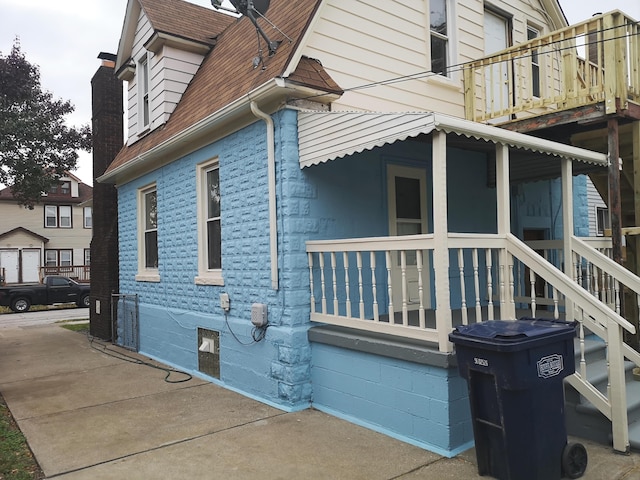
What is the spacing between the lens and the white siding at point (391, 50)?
6734 mm

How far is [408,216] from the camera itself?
289 inches

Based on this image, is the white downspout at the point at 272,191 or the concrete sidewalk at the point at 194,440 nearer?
the concrete sidewalk at the point at 194,440

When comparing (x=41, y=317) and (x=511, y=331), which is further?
(x=41, y=317)

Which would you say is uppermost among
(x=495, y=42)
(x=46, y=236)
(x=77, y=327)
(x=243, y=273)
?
(x=495, y=42)

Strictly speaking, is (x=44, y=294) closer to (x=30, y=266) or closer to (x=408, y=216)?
(x=30, y=266)

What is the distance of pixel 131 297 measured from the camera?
35.0ft

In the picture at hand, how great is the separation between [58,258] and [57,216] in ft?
10.1

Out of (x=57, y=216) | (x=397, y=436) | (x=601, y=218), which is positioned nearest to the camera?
(x=397, y=436)

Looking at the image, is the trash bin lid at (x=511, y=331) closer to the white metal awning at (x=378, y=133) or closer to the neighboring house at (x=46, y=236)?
the white metal awning at (x=378, y=133)

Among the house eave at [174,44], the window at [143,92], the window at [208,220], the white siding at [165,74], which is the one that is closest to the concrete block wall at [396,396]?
the window at [208,220]

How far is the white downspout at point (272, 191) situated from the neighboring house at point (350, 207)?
0.02 metres

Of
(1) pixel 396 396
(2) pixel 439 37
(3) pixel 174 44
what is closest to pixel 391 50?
(2) pixel 439 37

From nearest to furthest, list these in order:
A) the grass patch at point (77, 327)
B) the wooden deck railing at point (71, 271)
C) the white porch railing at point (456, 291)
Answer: the white porch railing at point (456, 291) → the grass patch at point (77, 327) → the wooden deck railing at point (71, 271)

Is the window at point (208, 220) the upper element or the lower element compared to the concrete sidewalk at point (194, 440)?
upper
